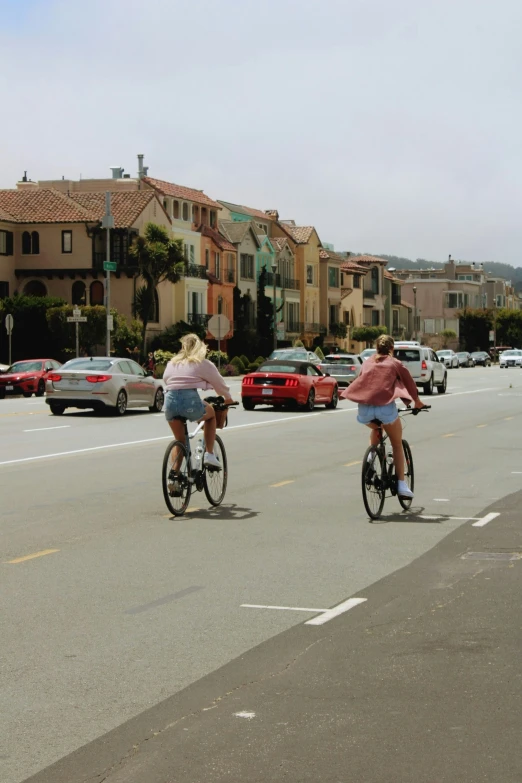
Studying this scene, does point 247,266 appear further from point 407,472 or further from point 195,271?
point 407,472

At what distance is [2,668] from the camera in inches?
257

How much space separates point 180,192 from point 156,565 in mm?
76025

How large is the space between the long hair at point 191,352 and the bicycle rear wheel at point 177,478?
0.85 m

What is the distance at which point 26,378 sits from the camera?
4319 centimetres

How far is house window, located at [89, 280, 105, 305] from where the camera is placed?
7262 centimetres

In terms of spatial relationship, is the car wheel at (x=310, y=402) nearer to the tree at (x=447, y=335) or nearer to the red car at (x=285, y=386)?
the red car at (x=285, y=386)

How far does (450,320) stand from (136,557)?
16030cm

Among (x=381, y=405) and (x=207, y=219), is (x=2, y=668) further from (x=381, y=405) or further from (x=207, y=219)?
(x=207, y=219)

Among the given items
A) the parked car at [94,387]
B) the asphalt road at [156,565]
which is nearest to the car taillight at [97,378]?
the parked car at [94,387]

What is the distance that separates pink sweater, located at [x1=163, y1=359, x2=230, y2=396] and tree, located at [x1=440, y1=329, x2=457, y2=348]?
5514 inches

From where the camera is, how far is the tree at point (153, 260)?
7106cm

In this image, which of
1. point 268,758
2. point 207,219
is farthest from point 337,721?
point 207,219

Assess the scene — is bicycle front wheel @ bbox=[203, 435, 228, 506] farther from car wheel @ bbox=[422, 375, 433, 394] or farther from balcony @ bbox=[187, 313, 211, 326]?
balcony @ bbox=[187, 313, 211, 326]

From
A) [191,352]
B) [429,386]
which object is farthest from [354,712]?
[429,386]
